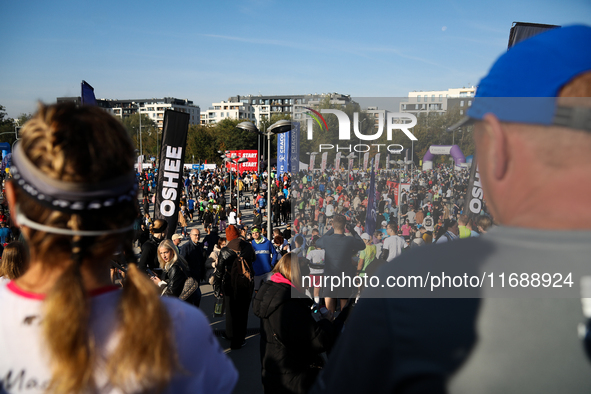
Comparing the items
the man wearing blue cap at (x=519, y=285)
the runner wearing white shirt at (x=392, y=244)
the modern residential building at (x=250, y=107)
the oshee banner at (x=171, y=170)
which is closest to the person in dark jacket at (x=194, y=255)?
the oshee banner at (x=171, y=170)

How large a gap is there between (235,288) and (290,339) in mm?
3132

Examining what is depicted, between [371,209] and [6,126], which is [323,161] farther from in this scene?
[6,126]

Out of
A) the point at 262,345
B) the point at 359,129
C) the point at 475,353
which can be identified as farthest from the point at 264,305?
the point at 475,353

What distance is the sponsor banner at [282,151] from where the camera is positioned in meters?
18.4

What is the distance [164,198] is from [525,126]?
9179mm

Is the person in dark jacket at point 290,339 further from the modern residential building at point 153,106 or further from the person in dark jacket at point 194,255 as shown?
the modern residential building at point 153,106

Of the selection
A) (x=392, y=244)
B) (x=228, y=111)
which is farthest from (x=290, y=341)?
(x=228, y=111)

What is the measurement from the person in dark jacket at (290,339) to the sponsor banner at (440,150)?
68.2 inches

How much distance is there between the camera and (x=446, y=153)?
3656 mm

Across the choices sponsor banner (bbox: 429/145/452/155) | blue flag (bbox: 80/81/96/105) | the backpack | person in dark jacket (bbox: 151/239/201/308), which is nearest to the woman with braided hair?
Result: sponsor banner (bbox: 429/145/452/155)

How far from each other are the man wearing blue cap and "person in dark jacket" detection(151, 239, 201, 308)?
181 inches

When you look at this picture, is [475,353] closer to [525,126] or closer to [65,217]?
[525,126]

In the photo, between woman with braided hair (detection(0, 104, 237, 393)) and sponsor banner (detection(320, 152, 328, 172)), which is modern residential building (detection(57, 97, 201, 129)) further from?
woman with braided hair (detection(0, 104, 237, 393))

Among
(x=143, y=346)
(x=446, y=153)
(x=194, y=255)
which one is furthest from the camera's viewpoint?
(x=194, y=255)
